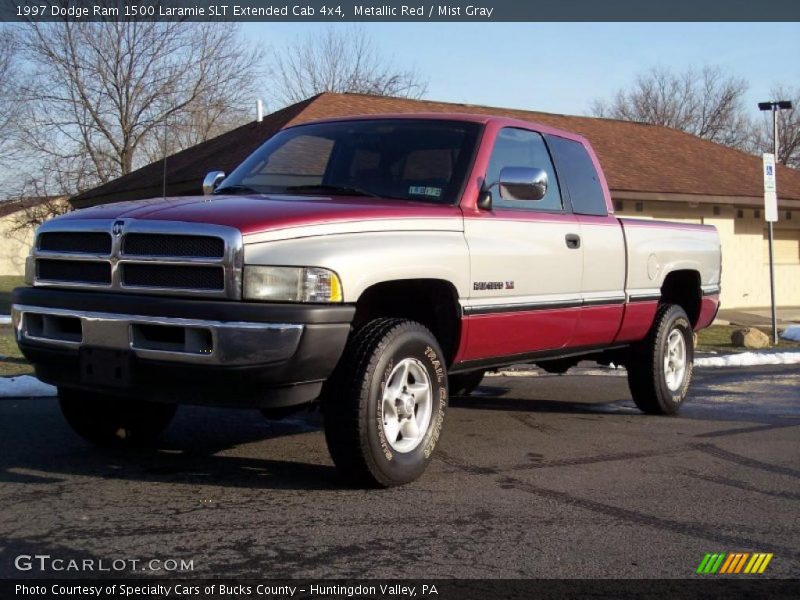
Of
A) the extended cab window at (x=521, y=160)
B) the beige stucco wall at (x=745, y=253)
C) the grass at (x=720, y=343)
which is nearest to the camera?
the extended cab window at (x=521, y=160)

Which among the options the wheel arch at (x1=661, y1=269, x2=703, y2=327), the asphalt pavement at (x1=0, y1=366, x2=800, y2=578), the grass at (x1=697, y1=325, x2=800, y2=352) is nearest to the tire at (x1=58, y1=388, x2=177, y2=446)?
the asphalt pavement at (x1=0, y1=366, x2=800, y2=578)

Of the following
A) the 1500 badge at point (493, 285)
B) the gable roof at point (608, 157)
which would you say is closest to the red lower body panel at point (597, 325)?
the 1500 badge at point (493, 285)

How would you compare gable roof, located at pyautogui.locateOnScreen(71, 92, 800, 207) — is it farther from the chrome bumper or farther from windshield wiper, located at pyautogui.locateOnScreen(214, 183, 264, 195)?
the chrome bumper

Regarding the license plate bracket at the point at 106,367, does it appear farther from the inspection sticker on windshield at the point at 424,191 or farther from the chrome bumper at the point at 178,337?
the inspection sticker on windshield at the point at 424,191

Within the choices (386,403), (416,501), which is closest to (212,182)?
(386,403)

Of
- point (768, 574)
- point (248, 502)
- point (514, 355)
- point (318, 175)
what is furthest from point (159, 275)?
Result: point (768, 574)

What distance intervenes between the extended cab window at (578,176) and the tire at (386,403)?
2124 mm

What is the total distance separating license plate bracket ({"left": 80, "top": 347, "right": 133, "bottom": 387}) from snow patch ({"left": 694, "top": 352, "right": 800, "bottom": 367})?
8670 mm

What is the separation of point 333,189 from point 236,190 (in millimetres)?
690

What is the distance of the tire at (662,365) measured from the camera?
773 centimetres

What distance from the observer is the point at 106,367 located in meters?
4.85

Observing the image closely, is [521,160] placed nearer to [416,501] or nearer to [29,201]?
[416,501]

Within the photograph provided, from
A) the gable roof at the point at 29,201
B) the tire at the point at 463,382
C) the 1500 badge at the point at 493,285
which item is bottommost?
the tire at the point at 463,382

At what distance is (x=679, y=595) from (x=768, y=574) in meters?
0.50
